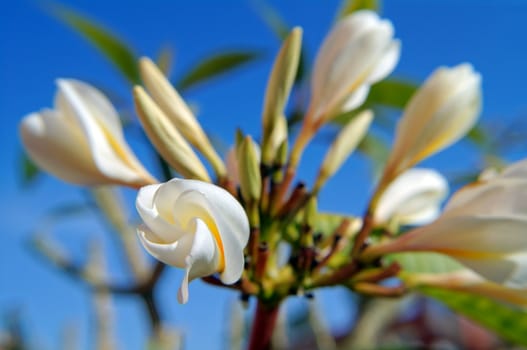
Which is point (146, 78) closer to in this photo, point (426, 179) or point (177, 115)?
point (177, 115)

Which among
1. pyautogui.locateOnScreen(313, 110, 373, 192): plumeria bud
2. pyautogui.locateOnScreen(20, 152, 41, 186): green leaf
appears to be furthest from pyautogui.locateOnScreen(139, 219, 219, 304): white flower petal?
pyautogui.locateOnScreen(20, 152, 41, 186): green leaf

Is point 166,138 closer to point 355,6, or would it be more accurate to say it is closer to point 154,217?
point 154,217

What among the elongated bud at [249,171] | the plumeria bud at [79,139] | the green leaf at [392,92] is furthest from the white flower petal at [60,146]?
the green leaf at [392,92]

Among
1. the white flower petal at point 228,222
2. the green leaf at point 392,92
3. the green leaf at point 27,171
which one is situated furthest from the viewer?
the green leaf at point 27,171

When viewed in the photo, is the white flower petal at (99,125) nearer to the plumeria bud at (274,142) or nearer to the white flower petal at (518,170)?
the plumeria bud at (274,142)

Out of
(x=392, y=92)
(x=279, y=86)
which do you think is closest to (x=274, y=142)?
(x=279, y=86)

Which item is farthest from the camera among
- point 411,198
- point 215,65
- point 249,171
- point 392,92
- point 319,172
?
point 215,65

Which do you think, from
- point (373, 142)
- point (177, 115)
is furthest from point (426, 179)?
point (373, 142)
